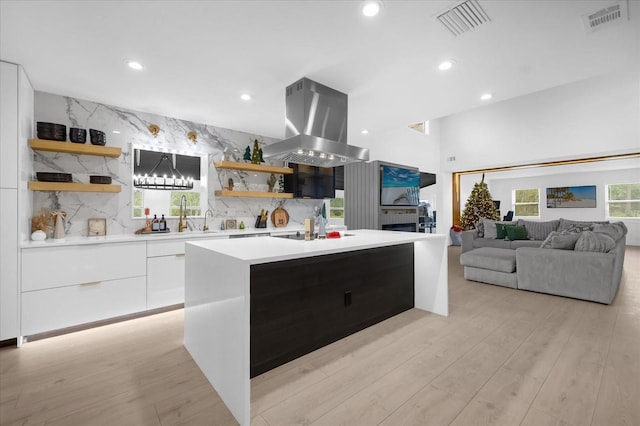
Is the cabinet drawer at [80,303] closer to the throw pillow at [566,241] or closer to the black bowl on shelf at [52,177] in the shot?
the black bowl on shelf at [52,177]

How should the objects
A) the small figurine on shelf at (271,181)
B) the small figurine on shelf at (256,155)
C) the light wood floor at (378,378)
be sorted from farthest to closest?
the small figurine on shelf at (271,181) < the small figurine on shelf at (256,155) < the light wood floor at (378,378)

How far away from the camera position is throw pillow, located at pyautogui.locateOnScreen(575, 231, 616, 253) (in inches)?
135

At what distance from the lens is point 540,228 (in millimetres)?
6016

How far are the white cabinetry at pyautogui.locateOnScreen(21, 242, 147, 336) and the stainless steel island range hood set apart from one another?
6.44 feet

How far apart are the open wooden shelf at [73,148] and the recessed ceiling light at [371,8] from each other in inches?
120

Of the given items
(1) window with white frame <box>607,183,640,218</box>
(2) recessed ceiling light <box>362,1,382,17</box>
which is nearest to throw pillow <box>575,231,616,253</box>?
(2) recessed ceiling light <box>362,1,382,17</box>

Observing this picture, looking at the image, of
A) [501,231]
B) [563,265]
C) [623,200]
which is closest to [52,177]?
[563,265]

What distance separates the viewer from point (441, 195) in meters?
8.09

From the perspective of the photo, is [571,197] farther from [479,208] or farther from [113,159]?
[113,159]

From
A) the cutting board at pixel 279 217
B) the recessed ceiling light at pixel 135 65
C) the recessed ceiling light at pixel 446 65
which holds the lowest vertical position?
the cutting board at pixel 279 217

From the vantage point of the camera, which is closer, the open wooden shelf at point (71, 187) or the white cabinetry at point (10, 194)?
the white cabinetry at point (10, 194)

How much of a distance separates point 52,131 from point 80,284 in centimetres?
163

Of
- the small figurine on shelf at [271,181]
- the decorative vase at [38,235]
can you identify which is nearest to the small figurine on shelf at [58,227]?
the decorative vase at [38,235]

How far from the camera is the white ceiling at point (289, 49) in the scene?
1914mm
